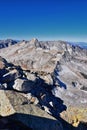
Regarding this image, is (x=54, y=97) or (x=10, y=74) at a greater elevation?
(x=10, y=74)

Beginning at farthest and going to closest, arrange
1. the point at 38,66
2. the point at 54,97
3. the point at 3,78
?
1. the point at 38,66
2. the point at 54,97
3. the point at 3,78

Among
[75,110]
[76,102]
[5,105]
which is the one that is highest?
[5,105]

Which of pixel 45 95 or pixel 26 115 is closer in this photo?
pixel 26 115

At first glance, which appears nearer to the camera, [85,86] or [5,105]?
[5,105]

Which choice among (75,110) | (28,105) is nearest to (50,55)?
(75,110)

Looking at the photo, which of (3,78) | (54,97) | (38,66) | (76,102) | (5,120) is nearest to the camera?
(5,120)

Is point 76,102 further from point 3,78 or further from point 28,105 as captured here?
point 28,105

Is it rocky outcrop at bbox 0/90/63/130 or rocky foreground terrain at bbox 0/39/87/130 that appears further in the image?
rocky foreground terrain at bbox 0/39/87/130

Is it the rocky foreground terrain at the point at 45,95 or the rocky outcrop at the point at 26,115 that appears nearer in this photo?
the rocky outcrop at the point at 26,115
